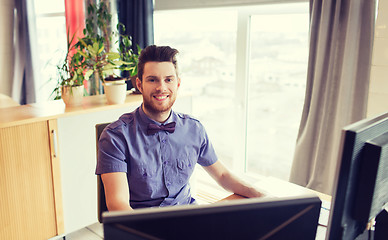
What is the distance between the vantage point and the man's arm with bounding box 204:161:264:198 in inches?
60.8

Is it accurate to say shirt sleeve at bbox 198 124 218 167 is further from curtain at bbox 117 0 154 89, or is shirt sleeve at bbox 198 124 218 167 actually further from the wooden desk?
curtain at bbox 117 0 154 89

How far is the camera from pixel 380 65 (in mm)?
2180

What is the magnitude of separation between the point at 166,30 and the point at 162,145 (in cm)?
254

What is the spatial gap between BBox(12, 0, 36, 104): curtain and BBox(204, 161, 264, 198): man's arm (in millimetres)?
3493

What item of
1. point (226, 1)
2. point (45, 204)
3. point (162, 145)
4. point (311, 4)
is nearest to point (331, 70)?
point (311, 4)

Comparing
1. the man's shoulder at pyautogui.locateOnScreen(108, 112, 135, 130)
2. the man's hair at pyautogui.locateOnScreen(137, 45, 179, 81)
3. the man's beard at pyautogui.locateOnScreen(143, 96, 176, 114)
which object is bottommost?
the man's shoulder at pyautogui.locateOnScreen(108, 112, 135, 130)

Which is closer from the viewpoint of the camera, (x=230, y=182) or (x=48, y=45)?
(x=230, y=182)

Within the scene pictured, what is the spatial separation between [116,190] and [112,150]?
172mm

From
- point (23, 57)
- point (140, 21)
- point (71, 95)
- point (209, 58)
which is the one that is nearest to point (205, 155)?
point (71, 95)

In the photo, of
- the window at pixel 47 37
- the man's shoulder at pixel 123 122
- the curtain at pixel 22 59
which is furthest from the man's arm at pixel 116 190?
the curtain at pixel 22 59

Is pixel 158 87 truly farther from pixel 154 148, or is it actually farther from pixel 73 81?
pixel 73 81

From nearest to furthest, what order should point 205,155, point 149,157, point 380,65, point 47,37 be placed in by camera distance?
1. point 149,157
2. point 205,155
3. point 380,65
4. point 47,37

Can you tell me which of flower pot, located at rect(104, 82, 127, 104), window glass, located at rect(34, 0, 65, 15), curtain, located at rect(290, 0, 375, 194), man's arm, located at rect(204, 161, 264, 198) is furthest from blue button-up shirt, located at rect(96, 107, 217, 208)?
window glass, located at rect(34, 0, 65, 15)

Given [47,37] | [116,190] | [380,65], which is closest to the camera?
[116,190]
